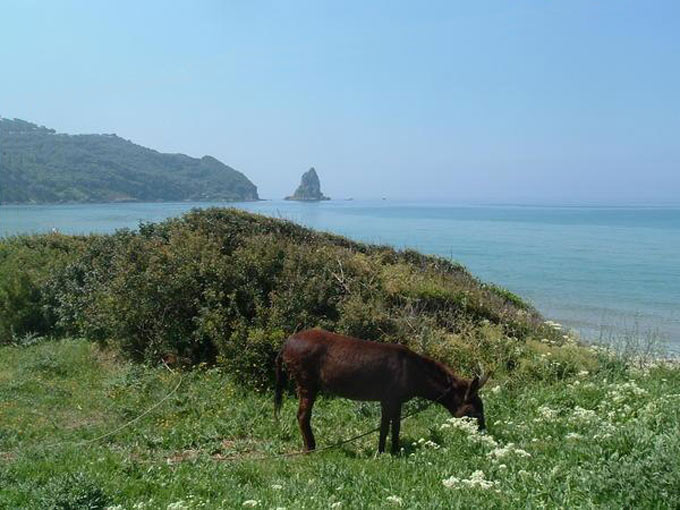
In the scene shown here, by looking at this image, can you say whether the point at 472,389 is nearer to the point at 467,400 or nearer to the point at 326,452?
the point at 467,400

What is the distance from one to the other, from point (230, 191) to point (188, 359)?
111361 mm

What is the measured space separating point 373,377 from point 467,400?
1.30 metres

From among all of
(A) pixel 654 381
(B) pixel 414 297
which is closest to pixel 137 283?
(B) pixel 414 297

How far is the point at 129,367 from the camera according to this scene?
1417cm

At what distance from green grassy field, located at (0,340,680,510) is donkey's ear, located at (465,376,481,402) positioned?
0.52 meters

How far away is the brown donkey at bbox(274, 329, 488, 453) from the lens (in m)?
8.94

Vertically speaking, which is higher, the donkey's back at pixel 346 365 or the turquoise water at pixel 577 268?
the donkey's back at pixel 346 365

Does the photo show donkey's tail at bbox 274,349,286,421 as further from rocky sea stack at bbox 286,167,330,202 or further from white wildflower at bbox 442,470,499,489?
rocky sea stack at bbox 286,167,330,202

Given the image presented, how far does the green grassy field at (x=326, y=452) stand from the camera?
598 cm

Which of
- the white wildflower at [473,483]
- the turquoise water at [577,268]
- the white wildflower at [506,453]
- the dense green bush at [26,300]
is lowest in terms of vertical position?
the turquoise water at [577,268]

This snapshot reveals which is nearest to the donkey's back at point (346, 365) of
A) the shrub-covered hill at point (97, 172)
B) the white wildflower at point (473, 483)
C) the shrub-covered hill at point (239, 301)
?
the white wildflower at point (473, 483)

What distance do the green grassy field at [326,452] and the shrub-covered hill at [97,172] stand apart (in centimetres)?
6593

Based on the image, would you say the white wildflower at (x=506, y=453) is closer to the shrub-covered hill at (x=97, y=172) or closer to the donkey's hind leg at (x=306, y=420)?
the donkey's hind leg at (x=306, y=420)

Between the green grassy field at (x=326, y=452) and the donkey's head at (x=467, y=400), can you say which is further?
the donkey's head at (x=467, y=400)
